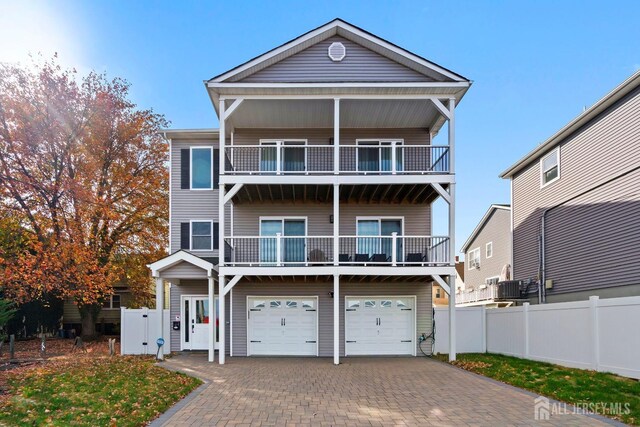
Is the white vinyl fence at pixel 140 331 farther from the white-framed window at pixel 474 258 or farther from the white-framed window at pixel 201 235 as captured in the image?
the white-framed window at pixel 474 258

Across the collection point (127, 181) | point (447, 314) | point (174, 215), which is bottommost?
point (447, 314)

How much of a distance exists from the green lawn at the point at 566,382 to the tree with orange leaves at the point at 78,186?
1582 centimetres

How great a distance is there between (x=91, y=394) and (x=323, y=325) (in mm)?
8179

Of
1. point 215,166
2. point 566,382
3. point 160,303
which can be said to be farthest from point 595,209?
point 160,303

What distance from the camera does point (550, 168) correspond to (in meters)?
17.5

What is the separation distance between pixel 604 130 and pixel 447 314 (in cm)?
816

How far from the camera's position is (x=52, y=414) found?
7176 mm

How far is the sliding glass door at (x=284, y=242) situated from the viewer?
587 inches

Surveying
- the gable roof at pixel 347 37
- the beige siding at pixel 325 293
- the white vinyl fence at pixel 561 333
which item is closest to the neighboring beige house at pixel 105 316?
the beige siding at pixel 325 293

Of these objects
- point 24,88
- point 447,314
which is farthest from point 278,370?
point 24,88

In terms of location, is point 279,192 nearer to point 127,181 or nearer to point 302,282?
point 302,282

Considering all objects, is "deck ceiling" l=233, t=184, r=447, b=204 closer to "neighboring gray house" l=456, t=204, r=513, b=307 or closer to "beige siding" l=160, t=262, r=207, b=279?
"beige siding" l=160, t=262, r=207, b=279

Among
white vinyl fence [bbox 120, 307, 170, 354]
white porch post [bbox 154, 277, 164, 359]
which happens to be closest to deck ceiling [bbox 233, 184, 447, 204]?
white porch post [bbox 154, 277, 164, 359]

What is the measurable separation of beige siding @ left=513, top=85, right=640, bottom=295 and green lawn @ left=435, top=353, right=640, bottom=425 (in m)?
4.56
